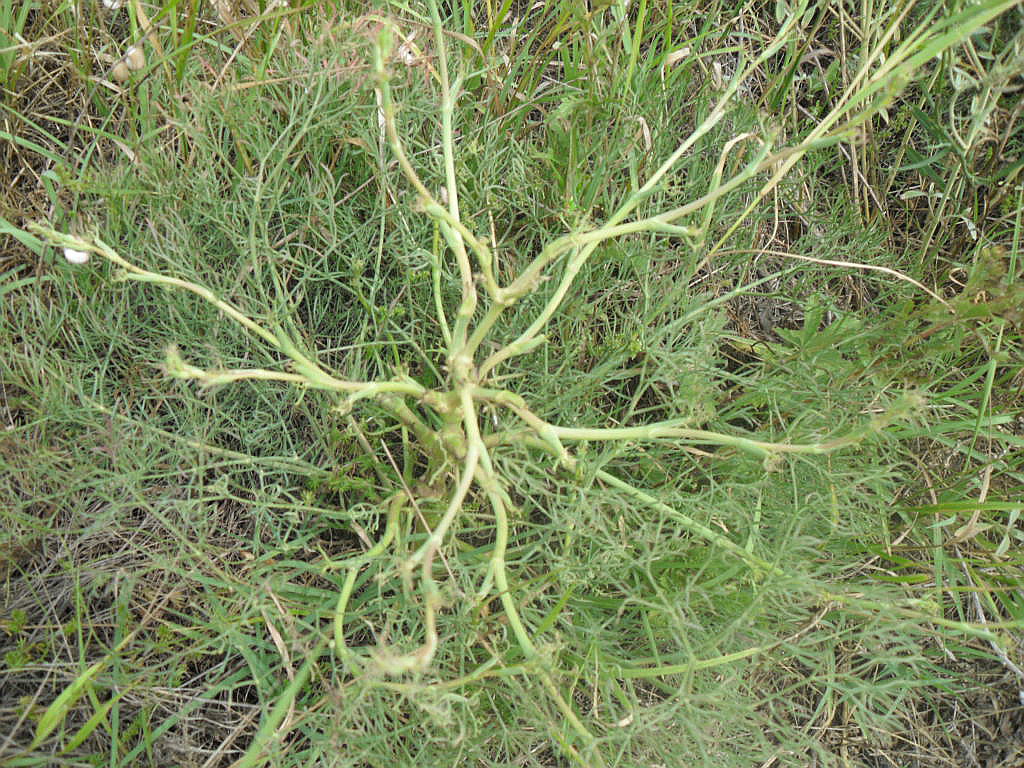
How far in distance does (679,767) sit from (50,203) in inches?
54.5

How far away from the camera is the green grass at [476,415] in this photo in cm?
116

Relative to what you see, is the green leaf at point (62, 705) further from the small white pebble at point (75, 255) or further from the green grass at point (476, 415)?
the small white pebble at point (75, 255)

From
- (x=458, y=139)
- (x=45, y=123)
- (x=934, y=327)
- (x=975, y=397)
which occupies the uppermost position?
(x=45, y=123)

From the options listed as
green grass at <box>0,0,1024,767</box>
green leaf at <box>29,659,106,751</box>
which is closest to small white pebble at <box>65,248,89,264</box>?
green grass at <box>0,0,1024,767</box>

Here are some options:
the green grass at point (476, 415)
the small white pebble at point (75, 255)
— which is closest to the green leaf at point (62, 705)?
the green grass at point (476, 415)

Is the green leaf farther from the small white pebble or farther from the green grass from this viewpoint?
the small white pebble

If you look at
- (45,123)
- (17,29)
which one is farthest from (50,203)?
(17,29)

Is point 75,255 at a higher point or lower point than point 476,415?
higher

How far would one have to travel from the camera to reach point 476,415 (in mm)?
1096

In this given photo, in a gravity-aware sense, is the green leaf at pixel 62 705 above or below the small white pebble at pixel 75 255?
below

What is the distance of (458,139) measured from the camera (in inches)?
56.1

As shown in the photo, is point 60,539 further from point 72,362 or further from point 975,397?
point 975,397

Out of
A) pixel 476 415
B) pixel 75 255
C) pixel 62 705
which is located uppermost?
pixel 75 255

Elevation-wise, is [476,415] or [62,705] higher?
[476,415]
